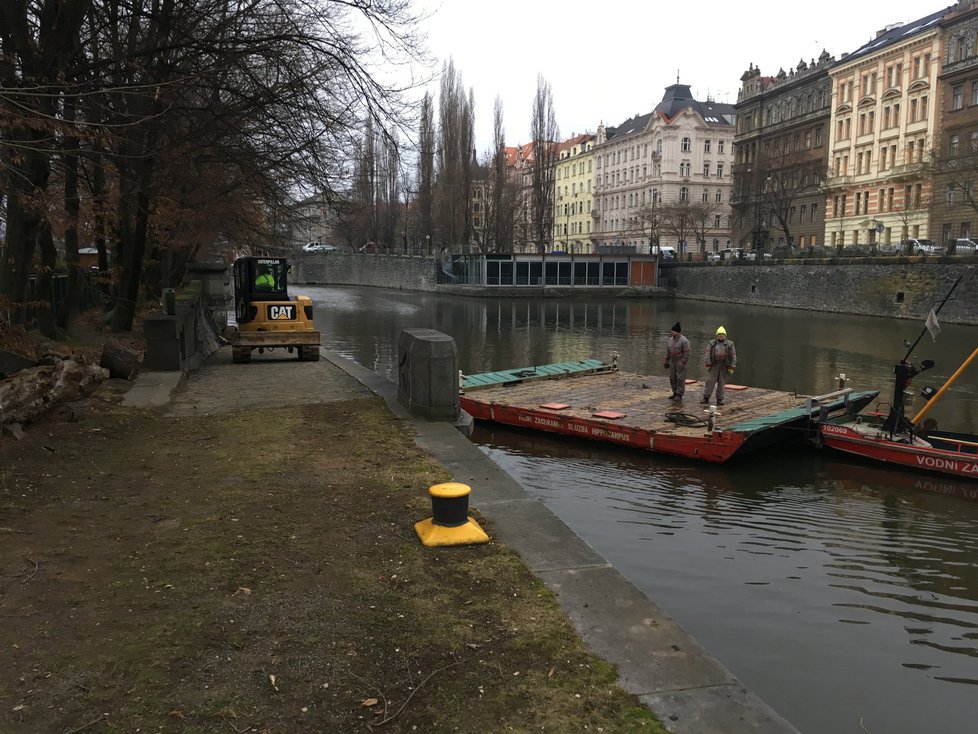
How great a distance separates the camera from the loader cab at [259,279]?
64.6ft

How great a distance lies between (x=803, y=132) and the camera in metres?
74.8

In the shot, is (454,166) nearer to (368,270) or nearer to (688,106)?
(368,270)

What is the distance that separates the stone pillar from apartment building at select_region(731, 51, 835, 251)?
60.5 meters

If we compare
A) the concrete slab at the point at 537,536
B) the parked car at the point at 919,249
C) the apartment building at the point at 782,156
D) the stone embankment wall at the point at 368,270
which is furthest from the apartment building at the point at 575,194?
the concrete slab at the point at 537,536

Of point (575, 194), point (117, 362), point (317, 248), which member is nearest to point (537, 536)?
point (117, 362)

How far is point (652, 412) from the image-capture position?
51.8ft

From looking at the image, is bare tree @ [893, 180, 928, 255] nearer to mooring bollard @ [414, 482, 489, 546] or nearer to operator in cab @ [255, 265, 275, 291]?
operator in cab @ [255, 265, 275, 291]

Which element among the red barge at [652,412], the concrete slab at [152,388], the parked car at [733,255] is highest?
the parked car at [733,255]

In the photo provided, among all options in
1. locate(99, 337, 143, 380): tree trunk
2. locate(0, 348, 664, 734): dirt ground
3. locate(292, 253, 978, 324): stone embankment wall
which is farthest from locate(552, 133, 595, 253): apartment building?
locate(0, 348, 664, 734): dirt ground

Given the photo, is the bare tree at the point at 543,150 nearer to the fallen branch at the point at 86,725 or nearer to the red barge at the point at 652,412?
the red barge at the point at 652,412

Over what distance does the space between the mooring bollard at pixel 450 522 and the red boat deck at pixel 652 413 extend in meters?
8.27

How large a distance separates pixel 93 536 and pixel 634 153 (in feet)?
331

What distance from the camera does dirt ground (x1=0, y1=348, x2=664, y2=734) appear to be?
12.3ft

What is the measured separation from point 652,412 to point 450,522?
10440 millimetres
